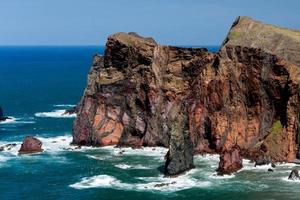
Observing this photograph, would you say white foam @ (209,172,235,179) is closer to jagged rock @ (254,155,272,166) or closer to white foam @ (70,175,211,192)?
white foam @ (70,175,211,192)

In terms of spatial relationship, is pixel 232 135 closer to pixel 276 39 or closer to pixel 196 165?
pixel 196 165

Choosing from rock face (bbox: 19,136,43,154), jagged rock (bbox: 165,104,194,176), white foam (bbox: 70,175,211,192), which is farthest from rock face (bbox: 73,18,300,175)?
rock face (bbox: 19,136,43,154)

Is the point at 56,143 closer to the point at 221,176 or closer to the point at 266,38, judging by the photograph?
the point at 221,176

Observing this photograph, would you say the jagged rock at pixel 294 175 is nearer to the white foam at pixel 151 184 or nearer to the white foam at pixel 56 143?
the white foam at pixel 151 184

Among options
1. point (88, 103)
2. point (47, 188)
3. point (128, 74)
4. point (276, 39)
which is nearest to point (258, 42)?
A: point (276, 39)

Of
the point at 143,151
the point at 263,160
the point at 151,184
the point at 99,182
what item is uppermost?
the point at 143,151

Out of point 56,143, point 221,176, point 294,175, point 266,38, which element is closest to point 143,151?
point 56,143

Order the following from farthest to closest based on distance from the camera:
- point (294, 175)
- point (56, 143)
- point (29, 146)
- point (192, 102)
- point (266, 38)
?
point (56, 143) → point (29, 146) → point (266, 38) → point (192, 102) → point (294, 175)

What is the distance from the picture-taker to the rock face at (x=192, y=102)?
449ft

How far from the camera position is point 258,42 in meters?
152

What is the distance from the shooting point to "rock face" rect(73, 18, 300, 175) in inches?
5384

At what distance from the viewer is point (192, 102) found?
153 m

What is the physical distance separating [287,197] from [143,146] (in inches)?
2185

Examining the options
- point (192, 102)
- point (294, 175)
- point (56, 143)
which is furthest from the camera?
point (56, 143)
